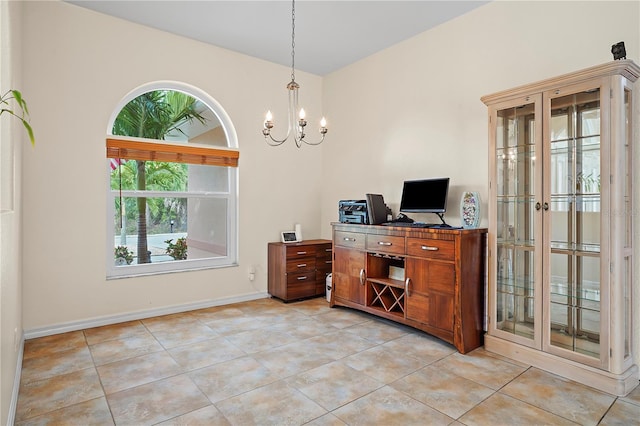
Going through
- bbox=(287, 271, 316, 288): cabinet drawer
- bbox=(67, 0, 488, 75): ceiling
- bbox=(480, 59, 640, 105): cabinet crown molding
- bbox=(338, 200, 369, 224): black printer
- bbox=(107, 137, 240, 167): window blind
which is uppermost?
bbox=(67, 0, 488, 75): ceiling

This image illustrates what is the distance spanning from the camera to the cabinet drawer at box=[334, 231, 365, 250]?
164 inches

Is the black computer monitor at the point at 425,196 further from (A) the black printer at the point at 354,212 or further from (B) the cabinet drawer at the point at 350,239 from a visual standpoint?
(B) the cabinet drawer at the point at 350,239

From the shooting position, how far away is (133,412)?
2225 mm

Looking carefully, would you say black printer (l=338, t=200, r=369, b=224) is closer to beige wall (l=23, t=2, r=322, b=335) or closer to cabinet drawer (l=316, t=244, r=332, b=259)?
cabinet drawer (l=316, t=244, r=332, b=259)

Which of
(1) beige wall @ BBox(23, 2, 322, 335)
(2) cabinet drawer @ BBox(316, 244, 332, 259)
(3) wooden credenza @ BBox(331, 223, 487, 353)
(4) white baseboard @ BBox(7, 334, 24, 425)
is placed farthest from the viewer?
(2) cabinet drawer @ BBox(316, 244, 332, 259)

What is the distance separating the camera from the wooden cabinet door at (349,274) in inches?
163

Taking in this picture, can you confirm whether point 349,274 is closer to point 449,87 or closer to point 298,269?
point 298,269

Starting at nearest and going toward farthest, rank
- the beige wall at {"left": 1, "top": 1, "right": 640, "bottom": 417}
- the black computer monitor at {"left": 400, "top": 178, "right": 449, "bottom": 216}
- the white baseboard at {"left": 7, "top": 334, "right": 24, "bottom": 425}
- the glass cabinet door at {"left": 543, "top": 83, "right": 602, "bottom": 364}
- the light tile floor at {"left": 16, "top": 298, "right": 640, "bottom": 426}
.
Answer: the white baseboard at {"left": 7, "top": 334, "right": 24, "bottom": 425} → the light tile floor at {"left": 16, "top": 298, "right": 640, "bottom": 426} → the glass cabinet door at {"left": 543, "top": 83, "right": 602, "bottom": 364} → the beige wall at {"left": 1, "top": 1, "right": 640, "bottom": 417} → the black computer monitor at {"left": 400, "top": 178, "right": 449, "bottom": 216}

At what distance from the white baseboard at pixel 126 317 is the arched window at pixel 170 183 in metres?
0.43

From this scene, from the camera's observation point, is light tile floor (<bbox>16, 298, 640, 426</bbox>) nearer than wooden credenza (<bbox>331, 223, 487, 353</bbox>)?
Yes

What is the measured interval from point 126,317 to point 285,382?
7.39ft

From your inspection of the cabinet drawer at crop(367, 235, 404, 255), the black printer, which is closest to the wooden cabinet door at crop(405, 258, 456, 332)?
the cabinet drawer at crop(367, 235, 404, 255)

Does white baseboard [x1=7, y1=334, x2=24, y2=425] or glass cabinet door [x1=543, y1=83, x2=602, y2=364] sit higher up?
glass cabinet door [x1=543, y1=83, x2=602, y2=364]

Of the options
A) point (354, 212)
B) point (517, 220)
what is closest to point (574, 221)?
point (517, 220)
